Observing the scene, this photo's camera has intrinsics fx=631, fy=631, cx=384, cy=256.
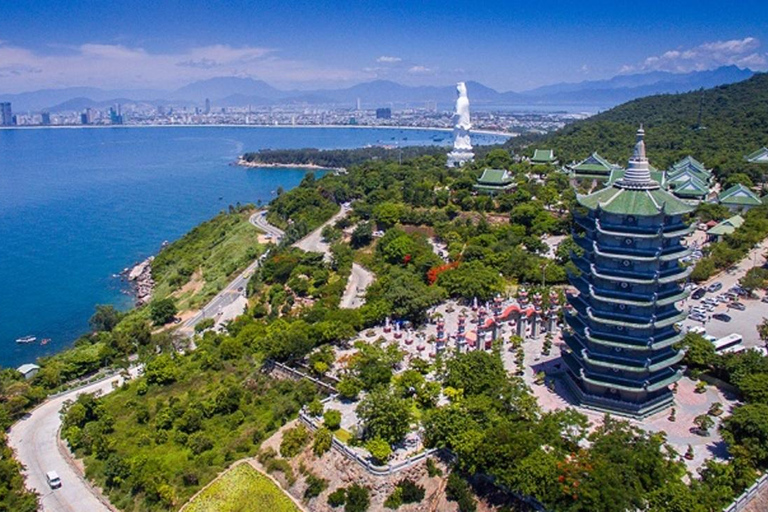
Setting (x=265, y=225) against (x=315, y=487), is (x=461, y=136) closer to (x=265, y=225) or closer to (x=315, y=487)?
(x=265, y=225)

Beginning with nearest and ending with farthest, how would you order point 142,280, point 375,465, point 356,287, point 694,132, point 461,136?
point 375,465 → point 356,287 → point 142,280 → point 461,136 → point 694,132

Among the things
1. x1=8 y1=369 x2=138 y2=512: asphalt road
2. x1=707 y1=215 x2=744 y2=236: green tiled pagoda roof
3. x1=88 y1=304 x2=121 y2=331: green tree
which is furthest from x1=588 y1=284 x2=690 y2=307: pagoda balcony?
x1=88 y1=304 x2=121 y2=331: green tree

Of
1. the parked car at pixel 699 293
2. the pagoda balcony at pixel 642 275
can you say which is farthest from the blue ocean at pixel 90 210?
the parked car at pixel 699 293

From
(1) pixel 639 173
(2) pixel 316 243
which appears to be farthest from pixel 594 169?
(1) pixel 639 173

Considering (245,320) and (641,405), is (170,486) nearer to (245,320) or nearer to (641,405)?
(245,320)

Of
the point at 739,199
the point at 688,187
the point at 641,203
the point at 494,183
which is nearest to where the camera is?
the point at 641,203

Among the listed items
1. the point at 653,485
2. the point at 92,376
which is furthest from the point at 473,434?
the point at 92,376

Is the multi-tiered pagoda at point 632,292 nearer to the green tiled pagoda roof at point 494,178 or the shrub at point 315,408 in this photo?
the shrub at point 315,408
